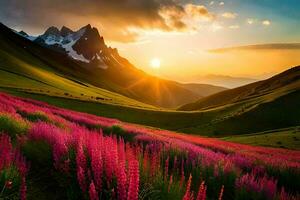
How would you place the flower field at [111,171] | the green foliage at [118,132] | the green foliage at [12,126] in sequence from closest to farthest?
the flower field at [111,171] → the green foliage at [12,126] → the green foliage at [118,132]

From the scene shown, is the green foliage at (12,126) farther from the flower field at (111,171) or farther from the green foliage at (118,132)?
the green foliage at (118,132)

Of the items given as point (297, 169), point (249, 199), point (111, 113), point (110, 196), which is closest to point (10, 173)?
point (110, 196)

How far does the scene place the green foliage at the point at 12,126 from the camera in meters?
A: 10.1

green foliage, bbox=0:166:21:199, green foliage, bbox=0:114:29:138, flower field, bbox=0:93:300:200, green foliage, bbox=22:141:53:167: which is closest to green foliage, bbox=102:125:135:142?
flower field, bbox=0:93:300:200

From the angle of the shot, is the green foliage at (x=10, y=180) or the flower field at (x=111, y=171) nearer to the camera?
the flower field at (x=111, y=171)

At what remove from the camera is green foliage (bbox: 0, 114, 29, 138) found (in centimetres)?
1009

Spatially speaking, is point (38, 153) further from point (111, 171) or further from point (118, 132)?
point (118, 132)

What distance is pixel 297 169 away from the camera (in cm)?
1257

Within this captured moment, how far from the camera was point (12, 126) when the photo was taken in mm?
10453

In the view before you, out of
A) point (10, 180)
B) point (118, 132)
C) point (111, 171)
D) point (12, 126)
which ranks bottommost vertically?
A: point (118, 132)

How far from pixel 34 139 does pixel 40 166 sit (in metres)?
1.21

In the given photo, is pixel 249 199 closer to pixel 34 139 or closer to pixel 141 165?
pixel 141 165

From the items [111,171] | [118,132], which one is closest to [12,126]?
[111,171]

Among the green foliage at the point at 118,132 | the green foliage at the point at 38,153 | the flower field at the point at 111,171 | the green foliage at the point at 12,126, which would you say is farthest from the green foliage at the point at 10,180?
the green foliage at the point at 118,132
